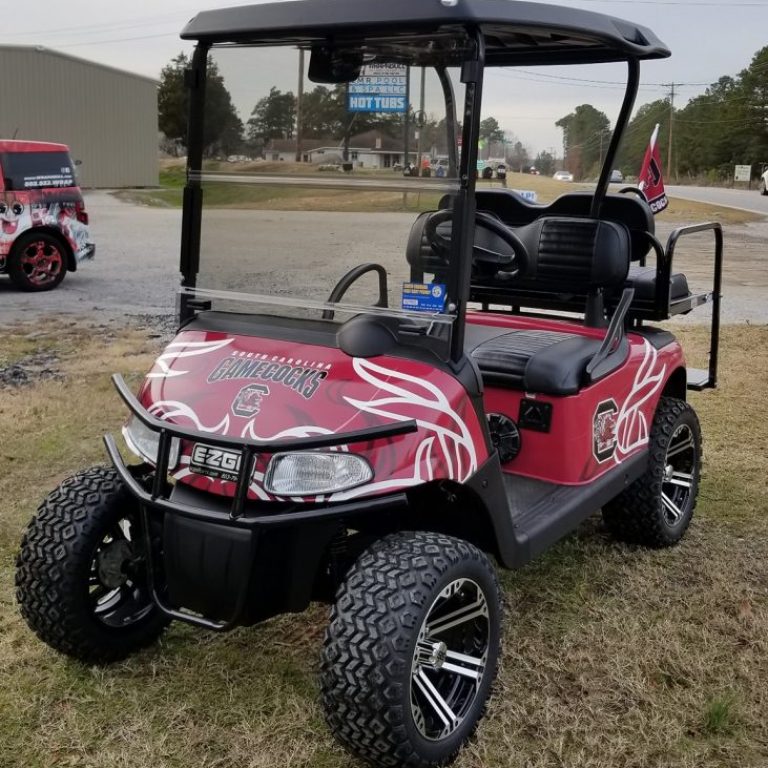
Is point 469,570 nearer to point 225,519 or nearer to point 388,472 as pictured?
point 388,472

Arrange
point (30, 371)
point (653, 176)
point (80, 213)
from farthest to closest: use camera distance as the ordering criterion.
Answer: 1. point (80, 213)
2. point (653, 176)
3. point (30, 371)

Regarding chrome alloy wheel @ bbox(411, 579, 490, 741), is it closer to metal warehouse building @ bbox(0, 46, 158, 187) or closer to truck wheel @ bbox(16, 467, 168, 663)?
truck wheel @ bbox(16, 467, 168, 663)

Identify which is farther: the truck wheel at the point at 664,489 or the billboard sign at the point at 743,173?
the billboard sign at the point at 743,173

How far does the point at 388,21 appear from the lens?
2.33m

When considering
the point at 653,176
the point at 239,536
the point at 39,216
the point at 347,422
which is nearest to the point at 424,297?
the point at 347,422

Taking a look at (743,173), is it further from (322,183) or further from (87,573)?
(87,573)

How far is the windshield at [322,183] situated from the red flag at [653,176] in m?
4.84

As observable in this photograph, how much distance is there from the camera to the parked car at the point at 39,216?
32.9 feet

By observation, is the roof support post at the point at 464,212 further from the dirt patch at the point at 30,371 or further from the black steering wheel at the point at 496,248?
the dirt patch at the point at 30,371

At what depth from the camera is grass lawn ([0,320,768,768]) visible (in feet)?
8.24

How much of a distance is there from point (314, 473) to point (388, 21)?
1158mm

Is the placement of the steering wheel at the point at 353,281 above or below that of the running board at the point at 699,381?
above

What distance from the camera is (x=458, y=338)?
254 cm

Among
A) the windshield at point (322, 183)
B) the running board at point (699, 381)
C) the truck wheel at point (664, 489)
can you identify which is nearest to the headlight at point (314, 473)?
the windshield at point (322, 183)
